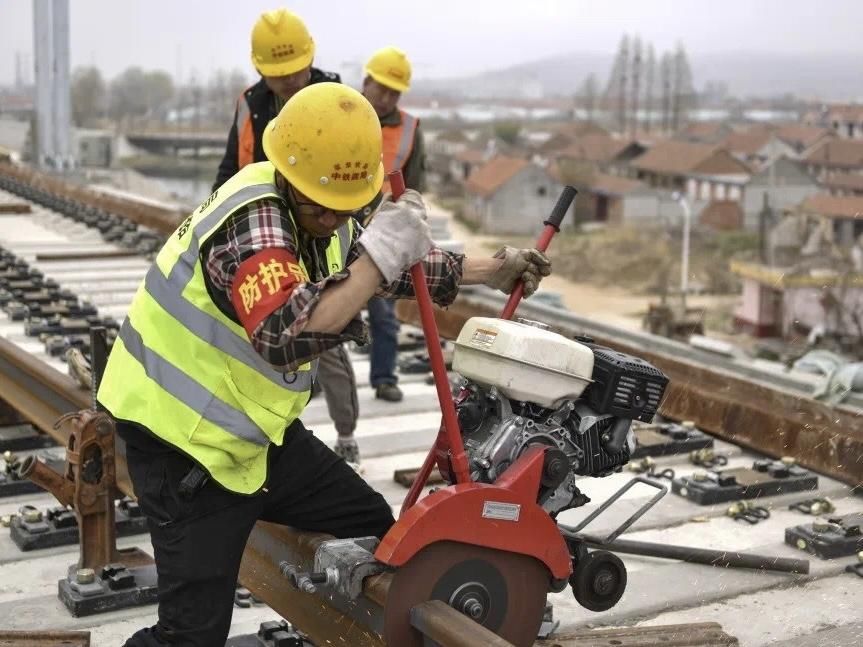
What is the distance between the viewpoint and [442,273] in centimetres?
400

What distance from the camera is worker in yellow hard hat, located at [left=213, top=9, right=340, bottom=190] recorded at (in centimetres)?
579

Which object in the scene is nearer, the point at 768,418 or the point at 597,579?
the point at 597,579

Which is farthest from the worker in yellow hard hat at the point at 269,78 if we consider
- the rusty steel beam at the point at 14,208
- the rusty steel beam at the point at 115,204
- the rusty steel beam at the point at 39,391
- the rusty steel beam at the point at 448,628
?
the rusty steel beam at the point at 14,208

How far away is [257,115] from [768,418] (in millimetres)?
2841

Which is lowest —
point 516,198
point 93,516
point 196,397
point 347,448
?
point 516,198

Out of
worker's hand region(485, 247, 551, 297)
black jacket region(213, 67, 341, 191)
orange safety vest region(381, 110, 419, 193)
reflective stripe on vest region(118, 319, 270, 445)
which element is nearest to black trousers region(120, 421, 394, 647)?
reflective stripe on vest region(118, 319, 270, 445)

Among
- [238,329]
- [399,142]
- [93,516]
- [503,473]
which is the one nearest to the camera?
[238,329]

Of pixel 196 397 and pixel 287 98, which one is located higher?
pixel 287 98

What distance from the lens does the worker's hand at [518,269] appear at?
4023 millimetres

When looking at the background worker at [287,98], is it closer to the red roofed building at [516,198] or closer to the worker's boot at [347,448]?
the worker's boot at [347,448]

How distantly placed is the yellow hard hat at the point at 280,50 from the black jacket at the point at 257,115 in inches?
4.7

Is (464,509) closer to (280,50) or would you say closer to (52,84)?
(280,50)

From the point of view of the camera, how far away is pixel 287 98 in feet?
19.1

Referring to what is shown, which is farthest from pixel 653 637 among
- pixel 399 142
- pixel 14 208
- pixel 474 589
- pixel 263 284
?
pixel 14 208
